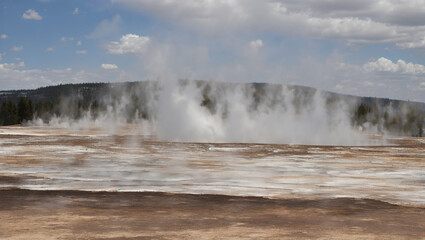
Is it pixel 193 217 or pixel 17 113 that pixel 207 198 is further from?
pixel 17 113

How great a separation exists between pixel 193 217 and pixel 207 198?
10.1 feet

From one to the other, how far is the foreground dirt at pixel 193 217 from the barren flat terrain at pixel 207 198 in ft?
0.08

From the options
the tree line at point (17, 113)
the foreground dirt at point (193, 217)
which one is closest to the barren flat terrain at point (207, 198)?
the foreground dirt at point (193, 217)

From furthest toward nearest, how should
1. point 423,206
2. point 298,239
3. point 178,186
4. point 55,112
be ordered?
point 55,112, point 178,186, point 423,206, point 298,239

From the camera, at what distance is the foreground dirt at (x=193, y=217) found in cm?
1061

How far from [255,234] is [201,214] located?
247 cm

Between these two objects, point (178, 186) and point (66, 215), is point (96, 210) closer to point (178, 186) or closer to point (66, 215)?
point (66, 215)

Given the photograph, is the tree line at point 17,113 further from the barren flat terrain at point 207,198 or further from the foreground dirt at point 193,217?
the foreground dirt at point 193,217

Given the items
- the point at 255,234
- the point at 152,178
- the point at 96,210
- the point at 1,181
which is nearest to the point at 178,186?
the point at 152,178

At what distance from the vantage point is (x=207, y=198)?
50.6ft

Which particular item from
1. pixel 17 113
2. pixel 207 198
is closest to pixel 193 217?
pixel 207 198

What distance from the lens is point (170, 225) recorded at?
1138 cm

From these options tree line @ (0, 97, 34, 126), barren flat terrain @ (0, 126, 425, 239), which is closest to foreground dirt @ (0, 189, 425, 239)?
barren flat terrain @ (0, 126, 425, 239)

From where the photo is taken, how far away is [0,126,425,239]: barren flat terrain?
434 inches
